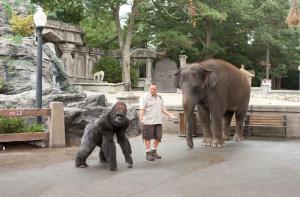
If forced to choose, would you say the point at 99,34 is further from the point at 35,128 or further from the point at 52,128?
the point at 52,128

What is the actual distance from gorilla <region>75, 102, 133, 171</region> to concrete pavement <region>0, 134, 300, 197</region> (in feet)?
0.68

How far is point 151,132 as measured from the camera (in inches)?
390

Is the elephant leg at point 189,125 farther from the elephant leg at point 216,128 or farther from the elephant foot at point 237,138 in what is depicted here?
the elephant foot at point 237,138

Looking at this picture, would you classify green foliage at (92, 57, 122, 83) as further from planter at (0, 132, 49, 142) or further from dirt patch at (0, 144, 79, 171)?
dirt patch at (0, 144, 79, 171)

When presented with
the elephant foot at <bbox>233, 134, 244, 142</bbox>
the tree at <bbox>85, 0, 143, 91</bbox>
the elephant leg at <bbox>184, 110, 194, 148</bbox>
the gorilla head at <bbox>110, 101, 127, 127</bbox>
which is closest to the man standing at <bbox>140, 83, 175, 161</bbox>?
the gorilla head at <bbox>110, 101, 127, 127</bbox>

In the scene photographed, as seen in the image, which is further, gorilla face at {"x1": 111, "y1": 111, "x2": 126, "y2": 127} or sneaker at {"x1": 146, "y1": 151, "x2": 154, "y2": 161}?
sneaker at {"x1": 146, "y1": 151, "x2": 154, "y2": 161}

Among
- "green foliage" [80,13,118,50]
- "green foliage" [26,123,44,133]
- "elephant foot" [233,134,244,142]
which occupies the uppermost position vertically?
"green foliage" [80,13,118,50]

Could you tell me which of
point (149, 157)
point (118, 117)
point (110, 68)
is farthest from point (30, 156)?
point (110, 68)

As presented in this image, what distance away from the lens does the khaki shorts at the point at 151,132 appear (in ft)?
32.5

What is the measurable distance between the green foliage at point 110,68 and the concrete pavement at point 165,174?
2672 centimetres

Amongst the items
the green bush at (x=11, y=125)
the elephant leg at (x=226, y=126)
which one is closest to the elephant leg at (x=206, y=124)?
the elephant leg at (x=226, y=126)

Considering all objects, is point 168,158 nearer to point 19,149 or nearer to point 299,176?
point 299,176

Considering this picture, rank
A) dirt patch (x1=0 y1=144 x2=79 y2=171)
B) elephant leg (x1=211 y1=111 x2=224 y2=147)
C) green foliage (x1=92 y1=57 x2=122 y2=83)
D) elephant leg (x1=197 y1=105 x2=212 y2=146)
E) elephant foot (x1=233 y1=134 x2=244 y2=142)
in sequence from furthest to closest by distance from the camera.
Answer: green foliage (x1=92 y1=57 x2=122 y2=83) → elephant foot (x1=233 y1=134 x2=244 y2=142) → elephant leg (x1=197 y1=105 x2=212 y2=146) → elephant leg (x1=211 y1=111 x2=224 y2=147) → dirt patch (x1=0 y1=144 x2=79 y2=171)

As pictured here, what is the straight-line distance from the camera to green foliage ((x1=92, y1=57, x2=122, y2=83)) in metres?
38.2
